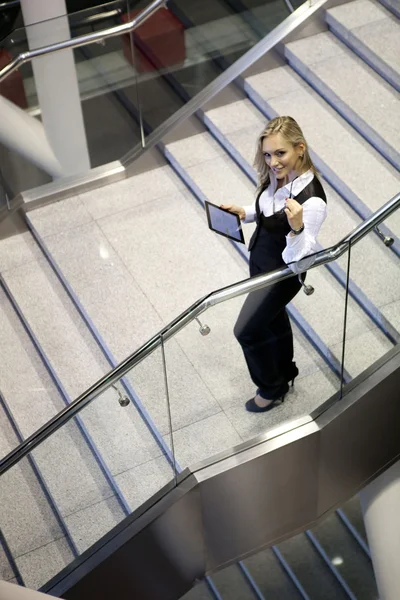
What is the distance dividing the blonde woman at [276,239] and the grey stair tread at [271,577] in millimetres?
3246

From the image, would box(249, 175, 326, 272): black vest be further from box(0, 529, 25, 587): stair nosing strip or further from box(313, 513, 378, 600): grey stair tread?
box(313, 513, 378, 600): grey stair tread

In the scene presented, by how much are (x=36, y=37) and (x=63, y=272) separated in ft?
5.12

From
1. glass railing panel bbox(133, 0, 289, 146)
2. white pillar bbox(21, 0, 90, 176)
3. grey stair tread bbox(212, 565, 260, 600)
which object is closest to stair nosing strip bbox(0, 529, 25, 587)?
white pillar bbox(21, 0, 90, 176)

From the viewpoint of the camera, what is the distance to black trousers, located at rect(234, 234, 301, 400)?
488 cm

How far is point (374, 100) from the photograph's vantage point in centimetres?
652

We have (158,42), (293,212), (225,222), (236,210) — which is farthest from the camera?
(158,42)

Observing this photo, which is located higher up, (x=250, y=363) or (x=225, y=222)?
(x=225, y=222)

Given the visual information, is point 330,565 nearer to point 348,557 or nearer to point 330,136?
point 348,557

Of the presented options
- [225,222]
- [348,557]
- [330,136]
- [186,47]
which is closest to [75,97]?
[186,47]

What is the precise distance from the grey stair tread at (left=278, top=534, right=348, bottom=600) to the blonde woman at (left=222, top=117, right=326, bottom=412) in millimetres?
3238

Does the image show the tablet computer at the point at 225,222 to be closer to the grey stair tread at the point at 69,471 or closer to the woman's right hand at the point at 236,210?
the woman's right hand at the point at 236,210

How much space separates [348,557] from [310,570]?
0.34 m

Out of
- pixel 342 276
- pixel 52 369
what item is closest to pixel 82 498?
pixel 52 369

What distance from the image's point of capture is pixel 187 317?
15.7 feet
